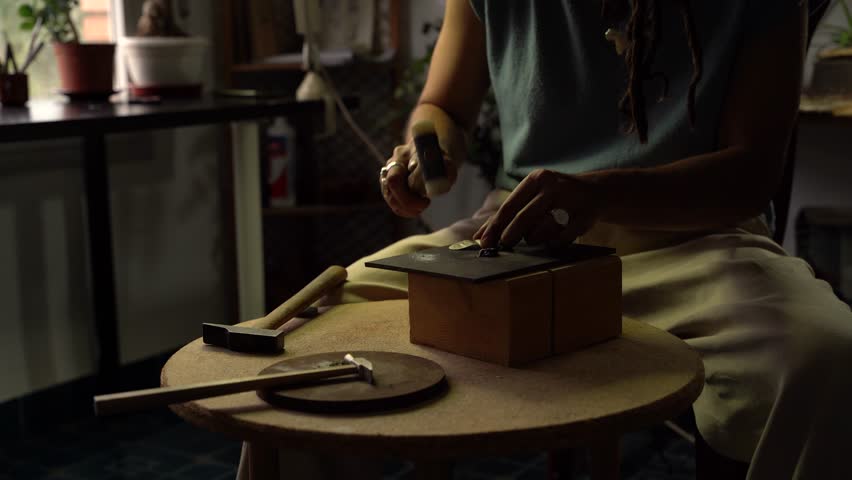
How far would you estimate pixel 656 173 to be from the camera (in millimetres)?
1222

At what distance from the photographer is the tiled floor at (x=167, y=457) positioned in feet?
7.14

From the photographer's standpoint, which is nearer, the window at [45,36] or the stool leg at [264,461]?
the stool leg at [264,461]

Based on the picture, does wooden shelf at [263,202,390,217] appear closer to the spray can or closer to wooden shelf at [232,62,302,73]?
the spray can

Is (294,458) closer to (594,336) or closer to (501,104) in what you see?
(594,336)

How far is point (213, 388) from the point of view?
84 centimetres

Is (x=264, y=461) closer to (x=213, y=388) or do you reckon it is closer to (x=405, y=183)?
(x=213, y=388)

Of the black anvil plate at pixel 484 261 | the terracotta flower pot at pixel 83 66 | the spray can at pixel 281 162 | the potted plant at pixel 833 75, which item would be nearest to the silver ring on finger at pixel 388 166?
the black anvil plate at pixel 484 261

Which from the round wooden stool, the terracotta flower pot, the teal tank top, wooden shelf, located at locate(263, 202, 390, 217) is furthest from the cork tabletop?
wooden shelf, located at locate(263, 202, 390, 217)

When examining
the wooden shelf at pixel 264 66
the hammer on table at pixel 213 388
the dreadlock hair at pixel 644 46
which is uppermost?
the dreadlock hair at pixel 644 46

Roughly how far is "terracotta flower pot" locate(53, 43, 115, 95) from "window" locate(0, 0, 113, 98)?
0.12 meters

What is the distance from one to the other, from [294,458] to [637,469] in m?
1.30

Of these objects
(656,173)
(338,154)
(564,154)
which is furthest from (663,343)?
(338,154)

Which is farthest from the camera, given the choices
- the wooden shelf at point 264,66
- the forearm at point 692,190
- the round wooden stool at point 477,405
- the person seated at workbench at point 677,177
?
the wooden shelf at point 264,66

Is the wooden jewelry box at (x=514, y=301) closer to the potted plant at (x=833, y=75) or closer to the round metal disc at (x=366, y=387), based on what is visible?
the round metal disc at (x=366, y=387)
